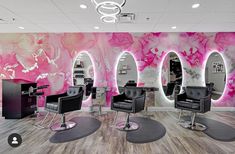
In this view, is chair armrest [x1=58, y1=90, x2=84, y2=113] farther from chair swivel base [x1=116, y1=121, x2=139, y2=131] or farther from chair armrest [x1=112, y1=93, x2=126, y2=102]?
chair swivel base [x1=116, y1=121, x2=139, y2=131]

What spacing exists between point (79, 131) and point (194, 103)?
262cm

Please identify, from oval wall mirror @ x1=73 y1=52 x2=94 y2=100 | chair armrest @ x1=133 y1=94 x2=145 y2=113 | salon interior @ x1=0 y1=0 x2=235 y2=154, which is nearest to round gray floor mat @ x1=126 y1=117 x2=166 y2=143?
salon interior @ x1=0 y1=0 x2=235 y2=154

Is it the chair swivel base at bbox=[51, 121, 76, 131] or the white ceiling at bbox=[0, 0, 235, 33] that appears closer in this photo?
the white ceiling at bbox=[0, 0, 235, 33]

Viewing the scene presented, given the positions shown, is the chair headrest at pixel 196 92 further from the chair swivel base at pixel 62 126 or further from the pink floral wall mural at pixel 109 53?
the chair swivel base at pixel 62 126

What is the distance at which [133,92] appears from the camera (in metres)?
3.53

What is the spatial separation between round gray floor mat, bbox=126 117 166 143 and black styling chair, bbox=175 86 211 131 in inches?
25.5

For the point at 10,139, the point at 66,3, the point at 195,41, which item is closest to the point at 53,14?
the point at 66,3

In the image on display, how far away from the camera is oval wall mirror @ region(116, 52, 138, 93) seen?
441cm

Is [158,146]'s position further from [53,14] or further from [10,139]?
[53,14]

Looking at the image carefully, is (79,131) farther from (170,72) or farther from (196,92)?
(170,72)

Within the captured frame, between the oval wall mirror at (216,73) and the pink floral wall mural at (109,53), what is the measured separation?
148mm

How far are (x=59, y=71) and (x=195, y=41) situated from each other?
14.9 ft

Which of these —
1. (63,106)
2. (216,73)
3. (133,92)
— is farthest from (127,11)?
(216,73)

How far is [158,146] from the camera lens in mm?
2287
